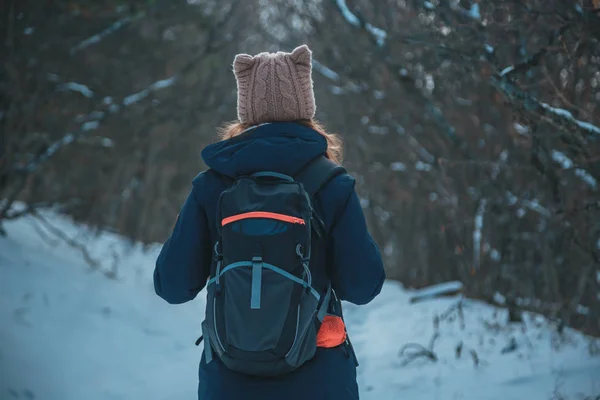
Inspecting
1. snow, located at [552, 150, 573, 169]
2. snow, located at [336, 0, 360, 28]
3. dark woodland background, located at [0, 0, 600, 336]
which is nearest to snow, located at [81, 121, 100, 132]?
dark woodland background, located at [0, 0, 600, 336]

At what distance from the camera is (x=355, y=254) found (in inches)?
82.4

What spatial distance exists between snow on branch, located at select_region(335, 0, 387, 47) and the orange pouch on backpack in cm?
466

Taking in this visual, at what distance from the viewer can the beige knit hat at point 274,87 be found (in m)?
2.33

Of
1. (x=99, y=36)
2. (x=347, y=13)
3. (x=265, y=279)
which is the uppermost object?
(x=265, y=279)

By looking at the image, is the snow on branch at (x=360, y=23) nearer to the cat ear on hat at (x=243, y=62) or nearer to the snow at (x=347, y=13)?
the snow at (x=347, y=13)

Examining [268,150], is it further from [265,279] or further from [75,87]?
[75,87]

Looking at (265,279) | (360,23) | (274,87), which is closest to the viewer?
(265,279)

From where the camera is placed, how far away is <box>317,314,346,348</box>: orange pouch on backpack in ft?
6.88

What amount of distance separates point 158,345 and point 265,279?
4910 millimetres

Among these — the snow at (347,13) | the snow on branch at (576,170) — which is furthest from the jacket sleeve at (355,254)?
the snow at (347,13)

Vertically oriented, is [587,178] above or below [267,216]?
below

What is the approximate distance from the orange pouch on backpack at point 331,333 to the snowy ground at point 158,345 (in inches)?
95.9

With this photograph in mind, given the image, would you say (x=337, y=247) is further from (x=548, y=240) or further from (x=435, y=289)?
(x=435, y=289)

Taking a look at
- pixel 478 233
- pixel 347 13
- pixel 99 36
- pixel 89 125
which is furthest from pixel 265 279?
pixel 99 36
